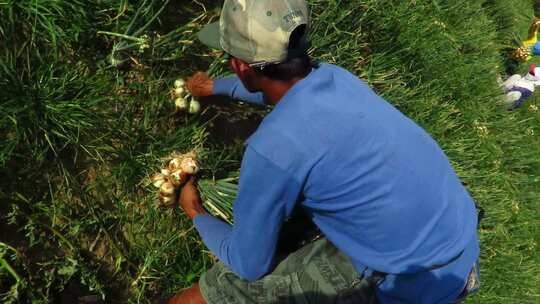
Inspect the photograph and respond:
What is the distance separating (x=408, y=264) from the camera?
4.07 feet

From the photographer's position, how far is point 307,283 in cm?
144

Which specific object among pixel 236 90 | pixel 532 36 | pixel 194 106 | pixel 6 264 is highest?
pixel 236 90

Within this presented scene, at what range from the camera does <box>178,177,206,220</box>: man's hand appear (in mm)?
1711

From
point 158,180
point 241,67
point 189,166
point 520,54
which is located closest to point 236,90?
point 189,166

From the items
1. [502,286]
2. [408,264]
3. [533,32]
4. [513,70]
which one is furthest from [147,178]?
[533,32]

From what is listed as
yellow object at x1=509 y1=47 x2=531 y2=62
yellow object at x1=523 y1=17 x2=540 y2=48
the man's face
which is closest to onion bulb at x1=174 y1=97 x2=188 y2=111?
the man's face

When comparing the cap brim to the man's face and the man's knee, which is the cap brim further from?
the man's knee

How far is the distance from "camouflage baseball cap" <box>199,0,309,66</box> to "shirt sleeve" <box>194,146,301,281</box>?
236 millimetres

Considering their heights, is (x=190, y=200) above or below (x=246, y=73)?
below

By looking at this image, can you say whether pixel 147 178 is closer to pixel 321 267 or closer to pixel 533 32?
pixel 321 267

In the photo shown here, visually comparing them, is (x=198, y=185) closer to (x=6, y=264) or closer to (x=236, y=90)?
(x=236, y=90)

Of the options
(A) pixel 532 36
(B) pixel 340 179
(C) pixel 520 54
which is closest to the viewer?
(B) pixel 340 179

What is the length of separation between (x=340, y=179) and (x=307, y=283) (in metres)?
0.48

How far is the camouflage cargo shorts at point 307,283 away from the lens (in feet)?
4.60
